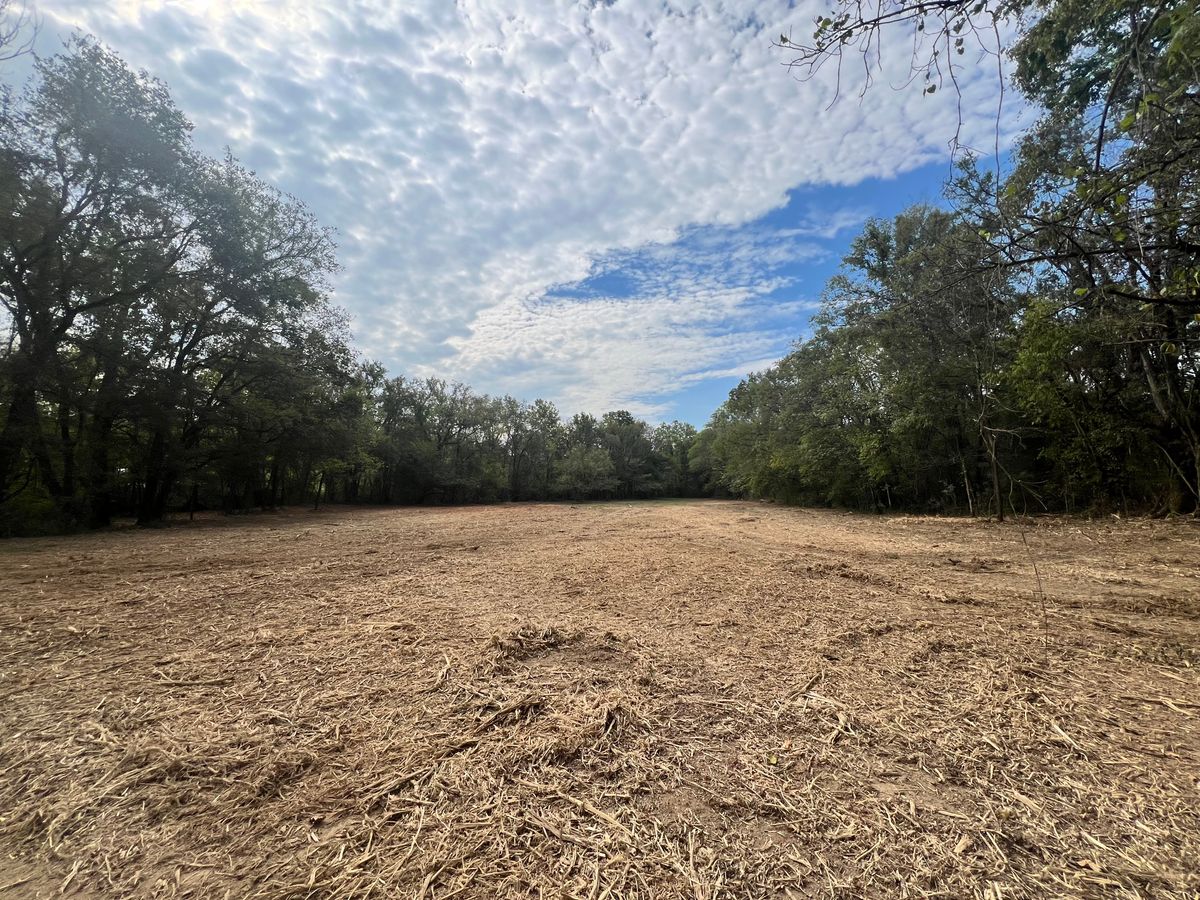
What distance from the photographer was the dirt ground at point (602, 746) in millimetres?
1427

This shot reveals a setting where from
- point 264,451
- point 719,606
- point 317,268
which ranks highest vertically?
point 317,268

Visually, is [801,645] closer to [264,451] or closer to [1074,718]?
[1074,718]

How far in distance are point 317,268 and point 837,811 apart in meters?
22.0

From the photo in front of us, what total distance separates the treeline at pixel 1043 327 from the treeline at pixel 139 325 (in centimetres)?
1731

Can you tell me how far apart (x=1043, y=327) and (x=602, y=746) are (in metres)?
13.8

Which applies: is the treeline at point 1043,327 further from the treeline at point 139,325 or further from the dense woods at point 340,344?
the treeline at point 139,325

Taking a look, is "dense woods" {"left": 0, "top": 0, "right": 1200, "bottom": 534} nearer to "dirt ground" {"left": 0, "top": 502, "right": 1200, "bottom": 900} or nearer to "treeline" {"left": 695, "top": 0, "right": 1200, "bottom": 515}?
"treeline" {"left": 695, "top": 0, "right": 1200, "bottom": 515}

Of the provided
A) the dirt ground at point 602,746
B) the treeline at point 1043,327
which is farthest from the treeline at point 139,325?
the treeline at point 1043,327

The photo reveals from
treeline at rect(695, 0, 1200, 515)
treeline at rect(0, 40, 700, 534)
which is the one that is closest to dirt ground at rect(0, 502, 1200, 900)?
treeline at rect(695, 0, 1200, 515)

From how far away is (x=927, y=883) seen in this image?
1.36 m

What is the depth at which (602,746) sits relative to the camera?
2.08 meters

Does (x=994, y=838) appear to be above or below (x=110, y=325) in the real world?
below

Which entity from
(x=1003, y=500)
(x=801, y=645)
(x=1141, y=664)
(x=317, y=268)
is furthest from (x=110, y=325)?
(x=1003, y=500)

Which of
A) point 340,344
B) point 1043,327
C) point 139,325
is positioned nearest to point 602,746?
point 1043,327
